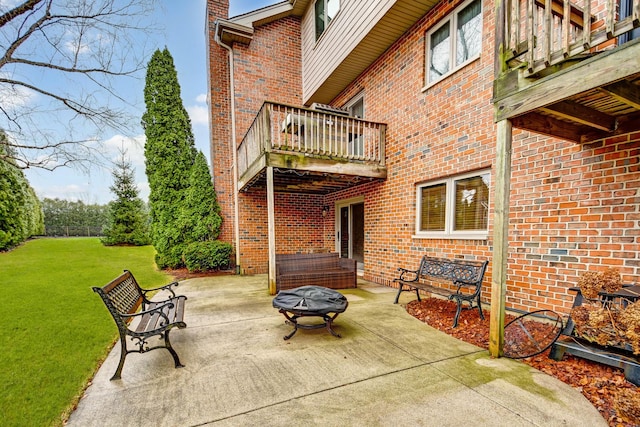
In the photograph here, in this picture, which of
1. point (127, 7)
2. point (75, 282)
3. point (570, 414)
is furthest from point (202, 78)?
point (570, 414)

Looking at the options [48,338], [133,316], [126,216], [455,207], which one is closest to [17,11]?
[48,338]

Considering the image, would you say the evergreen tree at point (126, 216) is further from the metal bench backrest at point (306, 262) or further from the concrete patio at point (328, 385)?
the concrete patio at point (328, 385)

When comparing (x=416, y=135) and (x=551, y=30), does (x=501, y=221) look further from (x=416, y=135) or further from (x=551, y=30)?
(x=416, y=135)

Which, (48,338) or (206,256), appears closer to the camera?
(48,338)

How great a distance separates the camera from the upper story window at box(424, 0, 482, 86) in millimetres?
4758

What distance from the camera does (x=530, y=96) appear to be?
2.49 m

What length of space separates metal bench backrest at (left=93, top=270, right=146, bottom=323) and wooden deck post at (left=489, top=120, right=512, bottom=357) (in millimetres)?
3826

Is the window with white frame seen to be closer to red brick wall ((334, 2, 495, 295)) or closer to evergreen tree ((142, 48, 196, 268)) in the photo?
red brick wall ((334, 2, 495, 295))

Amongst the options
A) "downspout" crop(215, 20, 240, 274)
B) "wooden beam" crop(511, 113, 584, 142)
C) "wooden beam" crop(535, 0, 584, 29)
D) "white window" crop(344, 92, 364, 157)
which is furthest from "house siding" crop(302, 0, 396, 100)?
"wooden beam" crop(511, 113, 584, 142)

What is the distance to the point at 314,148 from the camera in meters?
6.29

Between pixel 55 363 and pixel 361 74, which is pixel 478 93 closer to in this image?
pixel 361 74

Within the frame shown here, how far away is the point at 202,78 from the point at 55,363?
10.6 m

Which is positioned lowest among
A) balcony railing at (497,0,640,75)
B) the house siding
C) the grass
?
the grass

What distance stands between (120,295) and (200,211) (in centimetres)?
592
